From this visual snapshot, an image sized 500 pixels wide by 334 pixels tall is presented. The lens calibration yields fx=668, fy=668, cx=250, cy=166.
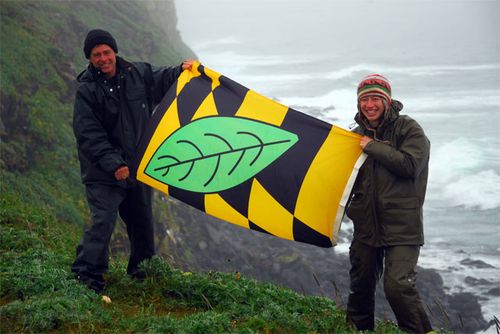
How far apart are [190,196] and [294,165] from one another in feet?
3.40

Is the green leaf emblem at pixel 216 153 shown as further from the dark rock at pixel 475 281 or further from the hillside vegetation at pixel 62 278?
the dark rock at pixel 475 281

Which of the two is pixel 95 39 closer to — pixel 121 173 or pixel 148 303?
pixel 121 173

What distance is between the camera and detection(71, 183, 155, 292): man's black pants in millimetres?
5910

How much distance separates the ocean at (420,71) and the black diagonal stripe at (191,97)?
590 inches

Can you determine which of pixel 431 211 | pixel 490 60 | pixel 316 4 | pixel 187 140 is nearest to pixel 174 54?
pixel 431 211

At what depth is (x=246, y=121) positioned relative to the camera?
6367 millimetres

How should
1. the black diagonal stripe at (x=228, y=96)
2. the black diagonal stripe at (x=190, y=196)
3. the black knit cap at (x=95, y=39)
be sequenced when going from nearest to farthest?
the black knit cap at (x=95, y=39)
the black diagonal stripe at (x=190, y=196)
the black diagonal stripe at (x=228, y=96)

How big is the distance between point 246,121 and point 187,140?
593 millimetres

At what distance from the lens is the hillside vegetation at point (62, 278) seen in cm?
536

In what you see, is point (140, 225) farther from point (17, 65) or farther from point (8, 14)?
point (8, 14)

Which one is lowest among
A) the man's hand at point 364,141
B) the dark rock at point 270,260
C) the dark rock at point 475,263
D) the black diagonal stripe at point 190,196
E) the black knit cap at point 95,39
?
the dark rock at point 270,260

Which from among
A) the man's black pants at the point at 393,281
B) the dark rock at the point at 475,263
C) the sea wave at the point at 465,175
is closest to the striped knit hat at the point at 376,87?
the man's black pants at the point at 393,281

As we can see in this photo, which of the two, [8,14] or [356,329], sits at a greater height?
[8,14]

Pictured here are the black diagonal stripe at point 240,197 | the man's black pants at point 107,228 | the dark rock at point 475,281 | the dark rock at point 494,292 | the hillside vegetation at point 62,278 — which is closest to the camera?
the hillside vegetation at point 62,278
